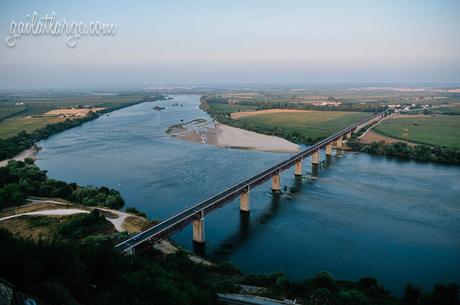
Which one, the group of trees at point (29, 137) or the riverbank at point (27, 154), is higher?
the group of trees at point (29, 137)

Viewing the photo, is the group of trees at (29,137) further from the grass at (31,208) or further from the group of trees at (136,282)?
the group of trees at (136,282)

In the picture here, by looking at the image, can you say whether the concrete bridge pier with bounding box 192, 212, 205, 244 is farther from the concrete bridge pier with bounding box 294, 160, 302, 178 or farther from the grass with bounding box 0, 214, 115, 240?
the concrete bridge pier with bounding box 294, 160, 302, 178

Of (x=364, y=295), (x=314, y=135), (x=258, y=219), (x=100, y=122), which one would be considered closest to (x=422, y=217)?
(x=258, y=219)

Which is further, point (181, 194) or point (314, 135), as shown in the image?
point (314, 135)

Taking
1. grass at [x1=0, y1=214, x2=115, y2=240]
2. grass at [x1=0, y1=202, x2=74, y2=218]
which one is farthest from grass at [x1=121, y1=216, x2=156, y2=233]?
grass at [x1=0, y1=202, x2=74, y2=218]

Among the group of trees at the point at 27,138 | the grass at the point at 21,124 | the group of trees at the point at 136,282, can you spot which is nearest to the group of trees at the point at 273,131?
the group of trees at the point at 27,138

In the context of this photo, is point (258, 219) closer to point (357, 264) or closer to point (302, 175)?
point (357, 264)
